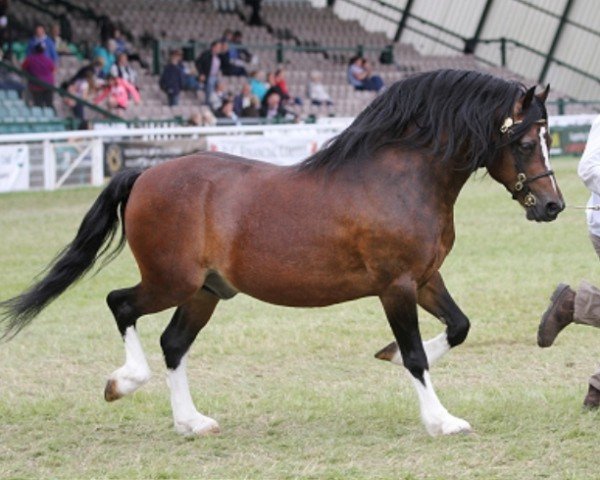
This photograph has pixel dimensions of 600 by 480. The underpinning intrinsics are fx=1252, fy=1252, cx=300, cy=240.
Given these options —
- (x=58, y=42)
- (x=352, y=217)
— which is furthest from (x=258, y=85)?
(x=352, y=217)

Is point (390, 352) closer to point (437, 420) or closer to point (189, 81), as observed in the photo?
point (437, 420)

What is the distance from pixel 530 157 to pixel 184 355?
2211 mm

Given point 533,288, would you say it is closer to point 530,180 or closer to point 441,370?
point 441,370

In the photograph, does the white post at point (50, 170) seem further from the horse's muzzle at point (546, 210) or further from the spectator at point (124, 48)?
the horse's muzzle at point (546, 210)

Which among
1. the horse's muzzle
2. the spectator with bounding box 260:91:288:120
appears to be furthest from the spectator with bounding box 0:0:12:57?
the horse's muzzle

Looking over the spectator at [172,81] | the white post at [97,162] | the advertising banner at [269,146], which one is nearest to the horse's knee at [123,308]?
the white post at [97,162]

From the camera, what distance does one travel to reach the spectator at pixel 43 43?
87.9ft

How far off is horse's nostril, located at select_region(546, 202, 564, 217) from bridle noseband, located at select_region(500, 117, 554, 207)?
0.25 ft

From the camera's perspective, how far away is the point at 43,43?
26891 millimetres

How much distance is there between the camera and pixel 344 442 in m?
6.42

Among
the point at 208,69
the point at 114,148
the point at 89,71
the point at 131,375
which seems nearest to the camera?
the point at 131,375

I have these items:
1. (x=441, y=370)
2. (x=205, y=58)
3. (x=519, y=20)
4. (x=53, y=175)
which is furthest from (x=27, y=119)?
(x=519, y=20)

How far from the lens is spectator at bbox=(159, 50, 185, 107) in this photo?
29.1 m

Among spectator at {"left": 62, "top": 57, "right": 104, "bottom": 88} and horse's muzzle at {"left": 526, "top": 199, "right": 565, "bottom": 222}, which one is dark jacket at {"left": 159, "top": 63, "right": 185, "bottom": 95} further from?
horse's muzzle at {"left": 526, "top": 199, "right": 565, "bottom": 222}
